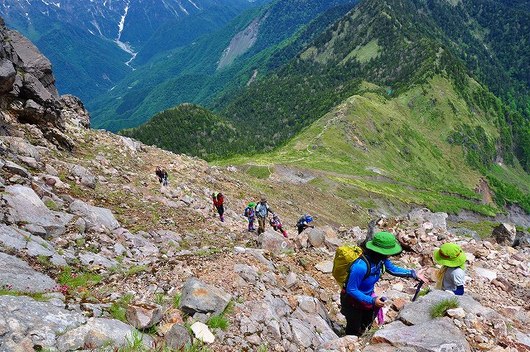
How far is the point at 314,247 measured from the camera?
1845cm

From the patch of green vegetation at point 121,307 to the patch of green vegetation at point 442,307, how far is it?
6374 mm

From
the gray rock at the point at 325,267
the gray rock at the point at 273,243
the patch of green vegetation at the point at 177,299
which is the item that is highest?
the patch of green vegetation at the point at 177,299

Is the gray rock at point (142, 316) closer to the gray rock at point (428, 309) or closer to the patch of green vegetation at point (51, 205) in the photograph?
the gray rock at point (428, 309)

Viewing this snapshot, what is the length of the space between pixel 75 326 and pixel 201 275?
3.57 meters

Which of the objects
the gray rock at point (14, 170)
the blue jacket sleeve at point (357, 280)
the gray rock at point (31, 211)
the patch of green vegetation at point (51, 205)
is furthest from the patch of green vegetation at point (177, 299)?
the gray rock at point (14, 170)

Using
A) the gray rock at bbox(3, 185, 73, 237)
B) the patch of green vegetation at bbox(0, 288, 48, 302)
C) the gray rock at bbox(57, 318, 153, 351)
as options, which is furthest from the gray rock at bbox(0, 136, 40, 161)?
the gray rock at bbox(57, 318, 153, 351)

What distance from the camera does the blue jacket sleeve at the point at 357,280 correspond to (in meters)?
8.99

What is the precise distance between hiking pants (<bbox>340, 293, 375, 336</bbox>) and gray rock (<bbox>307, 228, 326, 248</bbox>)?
29.2 feet

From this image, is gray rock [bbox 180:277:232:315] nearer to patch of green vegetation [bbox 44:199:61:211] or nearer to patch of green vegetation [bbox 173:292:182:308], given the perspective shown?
patch of green vegetation [bbox 173:292:182:308]

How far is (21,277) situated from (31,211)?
5.62 meters

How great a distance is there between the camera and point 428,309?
29.2ft

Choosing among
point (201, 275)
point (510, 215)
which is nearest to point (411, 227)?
point (201, 275)

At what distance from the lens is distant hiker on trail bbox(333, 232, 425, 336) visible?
8.88m

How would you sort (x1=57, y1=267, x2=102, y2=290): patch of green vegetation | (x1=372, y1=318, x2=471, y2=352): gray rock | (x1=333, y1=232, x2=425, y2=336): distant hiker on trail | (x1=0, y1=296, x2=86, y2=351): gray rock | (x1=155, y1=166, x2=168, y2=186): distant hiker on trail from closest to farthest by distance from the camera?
1. (x1=0, y1=296, x2=86, y2=351): gray rock
2. (x1=372, y1=318, x2=471, y2=352): gray rock
3. (x1=333, y1=232, x2=425, y2=336): distant hiker on trail
4. (x1=57, y1=267, x2=102, y2=290): patch of green vegetation
5. (x1=155, y1=166, x2=168, y2=186): distant hiker on trail
